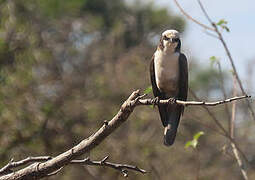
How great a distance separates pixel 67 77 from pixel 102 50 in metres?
2.13

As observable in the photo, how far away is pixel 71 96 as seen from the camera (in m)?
9.52

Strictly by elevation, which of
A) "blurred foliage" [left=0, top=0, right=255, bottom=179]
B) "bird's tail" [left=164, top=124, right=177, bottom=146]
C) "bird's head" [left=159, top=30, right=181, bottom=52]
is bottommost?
"bird's tail" [left=164, top=124, right=177, bottom=146]

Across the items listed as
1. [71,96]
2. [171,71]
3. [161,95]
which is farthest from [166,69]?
[71,96]

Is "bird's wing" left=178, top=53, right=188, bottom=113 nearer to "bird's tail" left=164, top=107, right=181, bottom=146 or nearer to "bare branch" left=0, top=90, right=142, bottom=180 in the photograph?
"bird's tail" left=164, top=107, right=181, bottom=146

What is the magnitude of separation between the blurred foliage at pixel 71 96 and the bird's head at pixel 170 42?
13.0ft

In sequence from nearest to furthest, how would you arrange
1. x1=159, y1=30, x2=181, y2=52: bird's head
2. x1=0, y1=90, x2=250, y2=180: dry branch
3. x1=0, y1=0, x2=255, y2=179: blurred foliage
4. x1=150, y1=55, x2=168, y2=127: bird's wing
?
x1=0, y1=90, x2=250, y2=180: dry branch → x1=159, y1=30, x2=181, y2=52: bird's head → x1=150, y1=55, x2=168, y2=127: bird's wing → x1=0, y1=0, x2=255, y2=179: blurred foliage

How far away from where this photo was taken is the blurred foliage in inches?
358

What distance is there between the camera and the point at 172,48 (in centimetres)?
410

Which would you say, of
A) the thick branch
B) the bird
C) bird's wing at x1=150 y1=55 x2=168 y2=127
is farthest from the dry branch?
bird's wing at x1=150 y1=55 x2=168 y2=127

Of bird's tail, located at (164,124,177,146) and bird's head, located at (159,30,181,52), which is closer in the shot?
bird's tail, located at (164,124,177,146)

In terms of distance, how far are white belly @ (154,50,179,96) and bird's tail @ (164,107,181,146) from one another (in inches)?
9.7

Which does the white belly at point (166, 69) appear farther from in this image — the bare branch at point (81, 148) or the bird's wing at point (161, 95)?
the bare branch at point (81, 148)

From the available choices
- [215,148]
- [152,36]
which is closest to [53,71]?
[152,36]

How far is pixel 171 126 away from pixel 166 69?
0.51m
